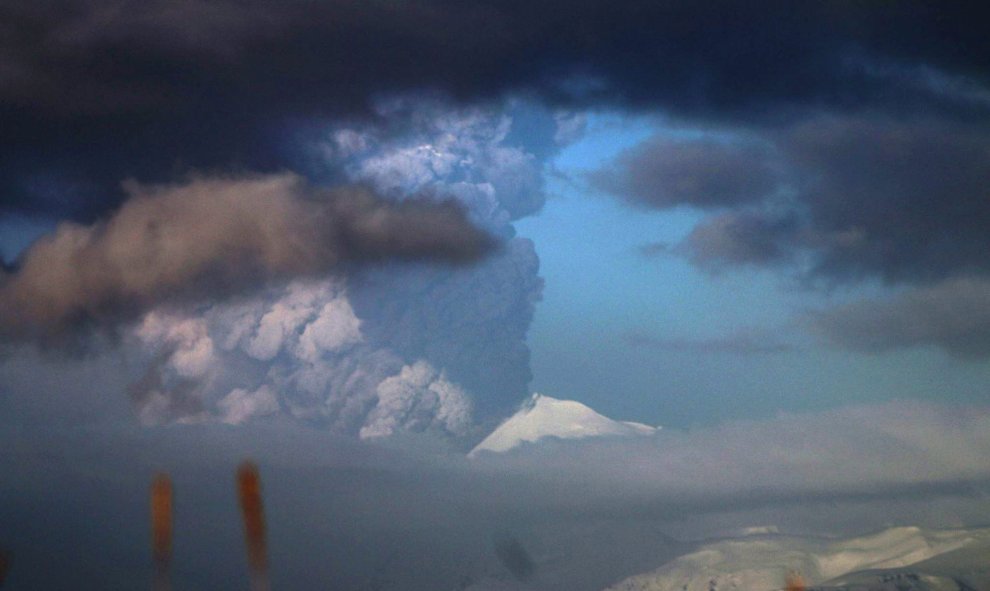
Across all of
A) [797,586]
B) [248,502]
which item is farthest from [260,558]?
[797,586]

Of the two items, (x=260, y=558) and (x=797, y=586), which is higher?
(x=260, y=558)

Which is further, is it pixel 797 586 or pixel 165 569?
pixel 797 586

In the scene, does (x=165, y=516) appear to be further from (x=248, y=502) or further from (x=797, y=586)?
(x=797, y=586)

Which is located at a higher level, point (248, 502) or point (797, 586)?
point (248, 502)

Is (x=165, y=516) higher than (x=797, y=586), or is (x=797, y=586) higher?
(x=165, y=516)

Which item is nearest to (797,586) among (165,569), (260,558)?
(260,558)

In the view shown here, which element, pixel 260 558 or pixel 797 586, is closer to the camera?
pixel 260 558

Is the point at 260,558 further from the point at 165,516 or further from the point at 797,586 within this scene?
the point at 797,586

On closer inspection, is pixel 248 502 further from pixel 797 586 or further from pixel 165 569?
pixel 797 586
